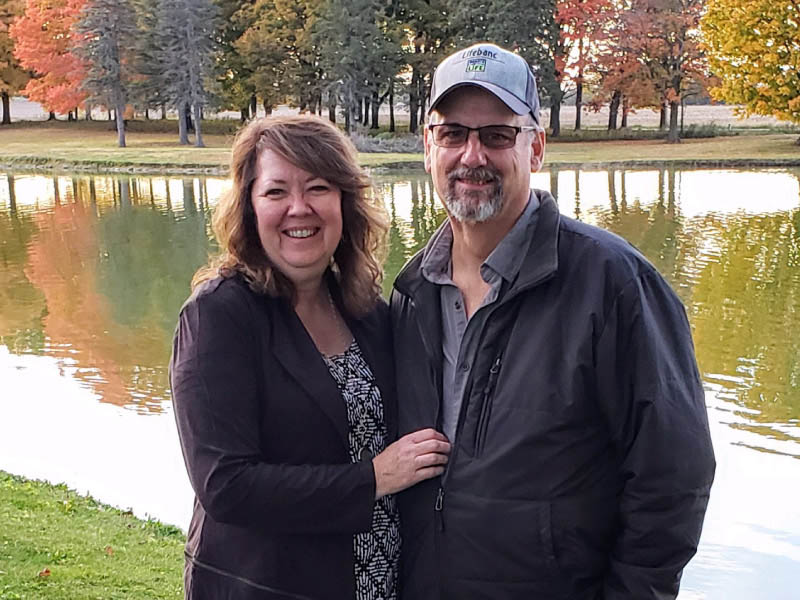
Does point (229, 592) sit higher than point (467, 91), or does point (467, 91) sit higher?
point (467, 91)

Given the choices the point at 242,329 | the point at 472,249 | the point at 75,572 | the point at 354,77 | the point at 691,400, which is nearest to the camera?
the point at 691,400

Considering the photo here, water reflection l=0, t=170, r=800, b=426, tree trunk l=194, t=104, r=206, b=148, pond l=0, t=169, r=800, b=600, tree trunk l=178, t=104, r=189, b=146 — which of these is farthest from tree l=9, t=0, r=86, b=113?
pond l=0, t=169, r=800, b=600

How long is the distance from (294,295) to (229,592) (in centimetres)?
82

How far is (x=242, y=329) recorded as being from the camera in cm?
243

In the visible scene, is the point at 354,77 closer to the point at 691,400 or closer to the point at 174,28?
the point at 174,28

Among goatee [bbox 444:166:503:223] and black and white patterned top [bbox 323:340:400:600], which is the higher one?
goatee [bbox 444:166:503:223]

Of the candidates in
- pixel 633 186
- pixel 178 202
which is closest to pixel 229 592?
pixel 178 202

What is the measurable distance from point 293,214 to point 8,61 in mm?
61659

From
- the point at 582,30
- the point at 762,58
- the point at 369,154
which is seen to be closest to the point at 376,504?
the point at 762,58

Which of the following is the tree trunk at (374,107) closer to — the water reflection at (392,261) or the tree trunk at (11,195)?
the water reflection at (392,261)

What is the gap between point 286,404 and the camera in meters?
2.44

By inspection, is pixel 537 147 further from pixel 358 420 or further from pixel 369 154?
pixel 369 154

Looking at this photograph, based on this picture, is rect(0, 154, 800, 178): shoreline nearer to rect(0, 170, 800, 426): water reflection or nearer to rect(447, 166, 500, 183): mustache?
rect(0, 170, 800, 426): water reflection

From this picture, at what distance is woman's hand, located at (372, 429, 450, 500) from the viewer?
2.45 m
